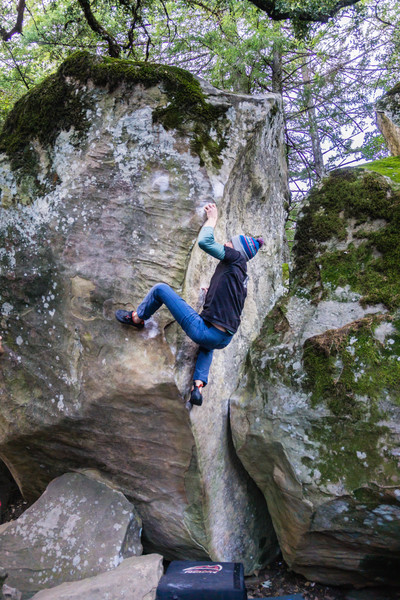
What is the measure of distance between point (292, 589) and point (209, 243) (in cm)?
355

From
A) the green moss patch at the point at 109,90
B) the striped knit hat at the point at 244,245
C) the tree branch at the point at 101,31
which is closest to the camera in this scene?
the striped knit hat at the point at 244,245

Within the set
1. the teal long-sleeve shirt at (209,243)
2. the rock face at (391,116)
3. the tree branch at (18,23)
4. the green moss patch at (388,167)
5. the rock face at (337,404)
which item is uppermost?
the tree branch at (18,23)

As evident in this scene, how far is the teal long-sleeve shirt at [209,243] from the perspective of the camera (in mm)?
3607

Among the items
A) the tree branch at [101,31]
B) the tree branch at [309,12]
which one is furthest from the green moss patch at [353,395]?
the tree branch at [101,31]

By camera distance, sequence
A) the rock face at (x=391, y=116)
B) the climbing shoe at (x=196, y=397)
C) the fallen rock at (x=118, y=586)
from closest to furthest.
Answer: the fallen rock at (x=118, y=586) → the climbing shoe at (x=196, y=397) → the rock face at (x=391, y=116)

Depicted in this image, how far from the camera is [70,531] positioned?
3963mm

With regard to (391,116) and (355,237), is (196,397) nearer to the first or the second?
(355,237)

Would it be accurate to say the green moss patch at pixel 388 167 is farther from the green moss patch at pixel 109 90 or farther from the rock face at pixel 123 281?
the green moss patch at pixel 109 90

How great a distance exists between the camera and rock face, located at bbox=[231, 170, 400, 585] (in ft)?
11.8

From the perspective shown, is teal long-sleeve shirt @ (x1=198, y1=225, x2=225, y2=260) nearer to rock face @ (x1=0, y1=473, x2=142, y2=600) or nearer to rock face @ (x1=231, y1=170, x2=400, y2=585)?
rock face @ (x1=231, y1=170, x2=400, y2=585)

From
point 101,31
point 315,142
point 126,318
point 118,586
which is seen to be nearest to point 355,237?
point 126,318

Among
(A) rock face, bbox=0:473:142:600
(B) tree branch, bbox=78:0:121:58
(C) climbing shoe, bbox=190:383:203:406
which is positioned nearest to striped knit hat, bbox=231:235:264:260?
(C) climbing shoe, bbox=190:383:203:406

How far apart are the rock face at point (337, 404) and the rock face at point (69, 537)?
1.36 meters

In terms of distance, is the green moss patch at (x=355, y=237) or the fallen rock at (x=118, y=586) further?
the green moss patch at (x=355, y=237)
